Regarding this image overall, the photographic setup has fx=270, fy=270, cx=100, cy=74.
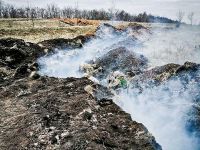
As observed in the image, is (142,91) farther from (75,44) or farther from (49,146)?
(75,44)

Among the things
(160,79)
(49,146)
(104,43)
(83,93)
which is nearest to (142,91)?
(160,79)

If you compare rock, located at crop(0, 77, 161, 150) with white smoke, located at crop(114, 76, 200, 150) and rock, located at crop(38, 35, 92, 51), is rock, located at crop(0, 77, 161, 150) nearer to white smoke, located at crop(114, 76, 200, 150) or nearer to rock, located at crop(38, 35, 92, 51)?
white smoke, located at crop(114, 76, 200, 150)

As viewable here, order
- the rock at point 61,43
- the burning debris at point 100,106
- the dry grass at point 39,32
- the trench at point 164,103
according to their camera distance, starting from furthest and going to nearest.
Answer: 1. the dry grass at point 39,32
2. the rock at point 61,43
3. the trench at point 164,103
4. the burning debris at point 100,106

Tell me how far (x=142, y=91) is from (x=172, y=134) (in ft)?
10.7

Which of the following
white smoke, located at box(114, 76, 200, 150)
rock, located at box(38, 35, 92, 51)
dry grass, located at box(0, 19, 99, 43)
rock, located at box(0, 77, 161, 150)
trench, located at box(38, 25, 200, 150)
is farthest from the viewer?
dry grass, located at box(0, 19, 99, 43)

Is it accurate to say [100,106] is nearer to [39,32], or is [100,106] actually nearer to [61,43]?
[61,43]

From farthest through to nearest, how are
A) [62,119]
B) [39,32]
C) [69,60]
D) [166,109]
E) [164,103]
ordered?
1. [39,32]
2. [69,60]
3. [164,103]
4. [166,109]
5. [62,119]

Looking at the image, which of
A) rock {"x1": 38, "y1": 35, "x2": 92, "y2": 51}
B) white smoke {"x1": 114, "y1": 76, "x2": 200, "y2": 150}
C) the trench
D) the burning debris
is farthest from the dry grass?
white smoke {"x1": 114, "y1": 76, "x2": 200, "y2": 150}

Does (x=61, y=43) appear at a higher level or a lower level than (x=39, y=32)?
higher

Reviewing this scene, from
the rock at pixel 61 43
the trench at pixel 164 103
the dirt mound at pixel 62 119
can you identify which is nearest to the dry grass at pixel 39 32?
the rock at pixel 61 43

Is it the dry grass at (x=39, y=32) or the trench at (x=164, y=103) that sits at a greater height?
the trench at (x=164, y=103)

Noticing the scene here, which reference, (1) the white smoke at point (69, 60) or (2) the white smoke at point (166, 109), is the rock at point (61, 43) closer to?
(1) the white smoke at point (69, 60)

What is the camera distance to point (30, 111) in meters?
8.49

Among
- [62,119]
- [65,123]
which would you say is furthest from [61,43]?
[65,123]
